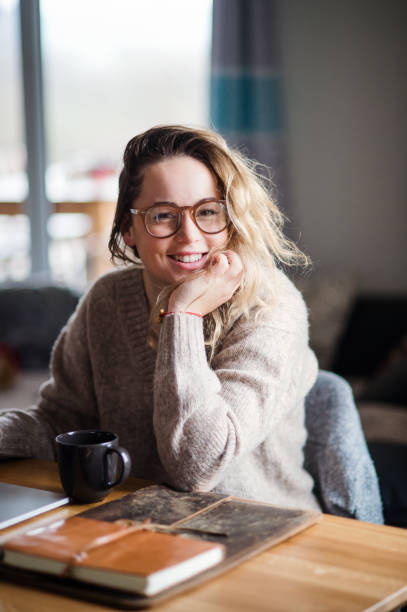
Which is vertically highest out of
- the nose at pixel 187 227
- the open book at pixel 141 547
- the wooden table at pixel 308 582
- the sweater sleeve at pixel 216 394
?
the nose at pixel 187 227

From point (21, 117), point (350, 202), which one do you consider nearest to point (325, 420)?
point (350, 202)

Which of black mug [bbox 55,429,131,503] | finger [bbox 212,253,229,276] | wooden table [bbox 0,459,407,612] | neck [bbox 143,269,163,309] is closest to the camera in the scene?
wooden table [bbox 0,459,407,612]

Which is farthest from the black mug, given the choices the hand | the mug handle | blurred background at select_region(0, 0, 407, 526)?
blurred background at select_region(0, 0, 407, 526)

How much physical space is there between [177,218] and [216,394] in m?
0.34

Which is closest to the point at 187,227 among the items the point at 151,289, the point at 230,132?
the point at 151,289

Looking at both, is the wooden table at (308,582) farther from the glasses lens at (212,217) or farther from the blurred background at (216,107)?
A: the blurred background at (216,107)

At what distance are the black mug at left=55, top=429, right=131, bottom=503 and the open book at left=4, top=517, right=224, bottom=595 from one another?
0.14 m

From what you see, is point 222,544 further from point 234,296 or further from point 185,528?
point 234,296

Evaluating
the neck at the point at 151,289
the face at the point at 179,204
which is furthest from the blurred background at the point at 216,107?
the face at the point at 179,204

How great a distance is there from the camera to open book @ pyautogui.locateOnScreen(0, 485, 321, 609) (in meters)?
0.77

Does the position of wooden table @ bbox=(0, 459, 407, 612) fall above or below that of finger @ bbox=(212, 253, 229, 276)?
below

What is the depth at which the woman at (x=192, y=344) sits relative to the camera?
1.15 m

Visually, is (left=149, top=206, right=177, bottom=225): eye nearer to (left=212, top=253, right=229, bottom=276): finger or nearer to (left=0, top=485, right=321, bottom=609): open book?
(left=212, top=253, right=229, bottom=276): finger

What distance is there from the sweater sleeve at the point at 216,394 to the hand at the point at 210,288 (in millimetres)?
40
